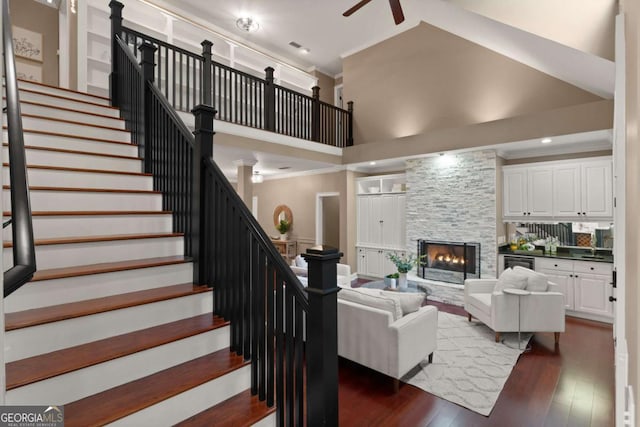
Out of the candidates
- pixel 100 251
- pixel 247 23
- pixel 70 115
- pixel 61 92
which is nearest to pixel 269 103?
pixel 247 23

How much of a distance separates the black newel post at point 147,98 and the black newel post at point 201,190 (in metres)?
0.96

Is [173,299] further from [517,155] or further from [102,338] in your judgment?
[517,155]

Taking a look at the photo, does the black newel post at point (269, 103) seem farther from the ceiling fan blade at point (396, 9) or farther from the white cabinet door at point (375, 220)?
the white cabinet door at point (375, 220)

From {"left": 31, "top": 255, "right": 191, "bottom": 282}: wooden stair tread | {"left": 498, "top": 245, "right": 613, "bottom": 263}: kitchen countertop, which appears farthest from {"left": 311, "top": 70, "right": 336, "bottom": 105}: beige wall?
{"left": 31, "top": 255, "right": 191, "bottom": 282}: wooden stair tread

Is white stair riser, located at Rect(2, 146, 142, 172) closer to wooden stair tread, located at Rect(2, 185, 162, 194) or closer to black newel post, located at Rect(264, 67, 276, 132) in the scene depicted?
wooden stair tread, located at Rect(2, 185, 162, 194)

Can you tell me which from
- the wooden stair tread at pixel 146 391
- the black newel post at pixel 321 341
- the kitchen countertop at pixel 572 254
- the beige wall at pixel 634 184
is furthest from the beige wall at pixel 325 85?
the beige wall at pixel 634 184

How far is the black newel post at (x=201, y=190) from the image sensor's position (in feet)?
7.44

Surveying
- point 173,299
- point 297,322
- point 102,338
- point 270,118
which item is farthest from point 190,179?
point 270,118

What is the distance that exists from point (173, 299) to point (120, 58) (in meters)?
3.21

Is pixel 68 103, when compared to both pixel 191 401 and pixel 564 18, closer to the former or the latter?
pixel 191 401

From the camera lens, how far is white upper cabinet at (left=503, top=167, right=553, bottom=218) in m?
5.14

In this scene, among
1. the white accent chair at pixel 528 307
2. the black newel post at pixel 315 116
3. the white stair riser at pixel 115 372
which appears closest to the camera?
the white stair riser at pixel 115 372

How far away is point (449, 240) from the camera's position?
5.88m

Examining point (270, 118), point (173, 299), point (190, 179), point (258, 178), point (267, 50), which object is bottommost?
point (173, 299)
